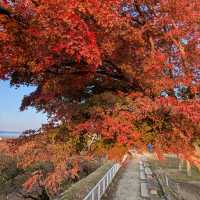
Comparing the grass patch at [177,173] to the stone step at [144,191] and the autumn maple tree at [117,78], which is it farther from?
the autumn maple tree at [117,78]

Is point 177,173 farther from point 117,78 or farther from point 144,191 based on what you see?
point 117,78

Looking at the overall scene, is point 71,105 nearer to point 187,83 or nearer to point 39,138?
point 39,138

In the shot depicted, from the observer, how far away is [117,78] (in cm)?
876

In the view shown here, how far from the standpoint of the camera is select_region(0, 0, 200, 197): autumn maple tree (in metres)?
6.71

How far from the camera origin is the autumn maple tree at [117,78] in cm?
671

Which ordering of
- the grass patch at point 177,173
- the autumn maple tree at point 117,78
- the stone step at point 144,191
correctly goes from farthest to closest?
the grass patch at point 177,173
the stone step at point 144,191
the autumn maple tree at point 117,78

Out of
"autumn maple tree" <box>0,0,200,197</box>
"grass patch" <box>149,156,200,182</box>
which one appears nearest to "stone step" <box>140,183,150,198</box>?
"grass patch" <box>149,156,200,182</box>

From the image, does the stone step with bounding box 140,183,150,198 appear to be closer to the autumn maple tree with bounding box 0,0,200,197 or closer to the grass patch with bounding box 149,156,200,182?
the grass patch with bounding box 149,156,200,182

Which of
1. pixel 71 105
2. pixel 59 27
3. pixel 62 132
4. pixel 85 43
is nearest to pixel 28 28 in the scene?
pixel 59 27

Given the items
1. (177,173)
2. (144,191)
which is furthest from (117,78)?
(177,173)

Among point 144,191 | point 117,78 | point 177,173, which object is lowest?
point 144,191

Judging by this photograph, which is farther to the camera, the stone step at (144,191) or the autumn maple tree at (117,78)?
the stone step at (144,191)

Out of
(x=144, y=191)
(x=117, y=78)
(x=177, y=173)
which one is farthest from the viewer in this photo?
(x=177, y=173)

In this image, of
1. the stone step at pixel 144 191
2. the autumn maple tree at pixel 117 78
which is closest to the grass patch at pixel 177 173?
the stone step at pixel 144 191
